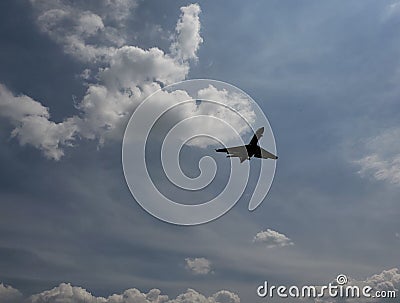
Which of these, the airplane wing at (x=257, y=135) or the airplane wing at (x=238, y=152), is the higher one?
the airplane wing at (x=257, y=135)

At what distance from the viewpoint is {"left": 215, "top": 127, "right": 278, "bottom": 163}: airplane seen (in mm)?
94188

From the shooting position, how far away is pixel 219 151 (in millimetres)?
92188

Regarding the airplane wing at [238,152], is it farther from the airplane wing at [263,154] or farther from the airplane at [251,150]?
the airplane wing at [263,154]

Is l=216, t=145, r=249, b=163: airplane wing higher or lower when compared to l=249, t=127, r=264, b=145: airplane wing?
→ lower

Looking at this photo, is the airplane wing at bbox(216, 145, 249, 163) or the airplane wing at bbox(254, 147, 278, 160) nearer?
the airplane wing at bbox(216, 145, 249, 163)

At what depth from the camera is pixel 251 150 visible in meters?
95.4

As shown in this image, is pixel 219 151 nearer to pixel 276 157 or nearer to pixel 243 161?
pixel 243 161

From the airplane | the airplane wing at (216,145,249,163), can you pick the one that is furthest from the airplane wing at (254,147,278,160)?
the airplane wing at (216,145,249,163)

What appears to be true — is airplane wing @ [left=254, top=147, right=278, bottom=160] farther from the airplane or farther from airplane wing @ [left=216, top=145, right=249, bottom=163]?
airplane wing @ [left=216, top=145, right=249, bottom=163]

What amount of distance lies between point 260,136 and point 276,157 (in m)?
6.43

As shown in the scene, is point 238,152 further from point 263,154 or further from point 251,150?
point 263,154

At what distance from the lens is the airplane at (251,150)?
9419 centimetres

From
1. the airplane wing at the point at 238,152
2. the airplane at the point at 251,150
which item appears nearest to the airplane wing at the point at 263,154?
the airplane at the point at 251,150

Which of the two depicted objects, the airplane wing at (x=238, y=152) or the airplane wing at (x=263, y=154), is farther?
the airplane wing at (x=263, y=154)
